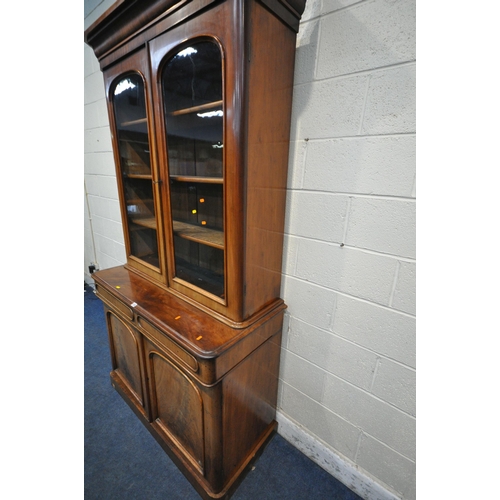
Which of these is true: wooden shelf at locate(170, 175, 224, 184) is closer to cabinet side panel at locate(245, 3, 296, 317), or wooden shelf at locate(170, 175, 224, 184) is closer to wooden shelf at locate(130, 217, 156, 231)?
cabinet side panel at locate(245, 3, 296, 317)

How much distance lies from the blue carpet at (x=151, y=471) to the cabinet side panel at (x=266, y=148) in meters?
0.93

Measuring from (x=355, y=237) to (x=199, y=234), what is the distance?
70 cm

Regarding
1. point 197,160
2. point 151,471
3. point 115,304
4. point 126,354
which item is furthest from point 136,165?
point 151,471

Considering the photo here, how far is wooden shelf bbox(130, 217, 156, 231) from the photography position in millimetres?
1423

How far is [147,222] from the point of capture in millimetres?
1475

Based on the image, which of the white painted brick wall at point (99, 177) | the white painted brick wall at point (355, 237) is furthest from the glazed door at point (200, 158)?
the white painted brick wall at point (99, 177)

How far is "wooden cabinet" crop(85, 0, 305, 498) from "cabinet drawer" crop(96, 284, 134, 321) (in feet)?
0.05

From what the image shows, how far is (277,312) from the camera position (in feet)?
3.96

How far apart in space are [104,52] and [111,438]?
216cm

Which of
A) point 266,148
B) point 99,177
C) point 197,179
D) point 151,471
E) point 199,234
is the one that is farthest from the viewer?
point 99,177

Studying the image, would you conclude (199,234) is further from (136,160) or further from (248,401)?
(248,401)

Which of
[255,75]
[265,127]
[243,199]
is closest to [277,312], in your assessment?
[243,199]

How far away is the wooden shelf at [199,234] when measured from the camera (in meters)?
1.08
